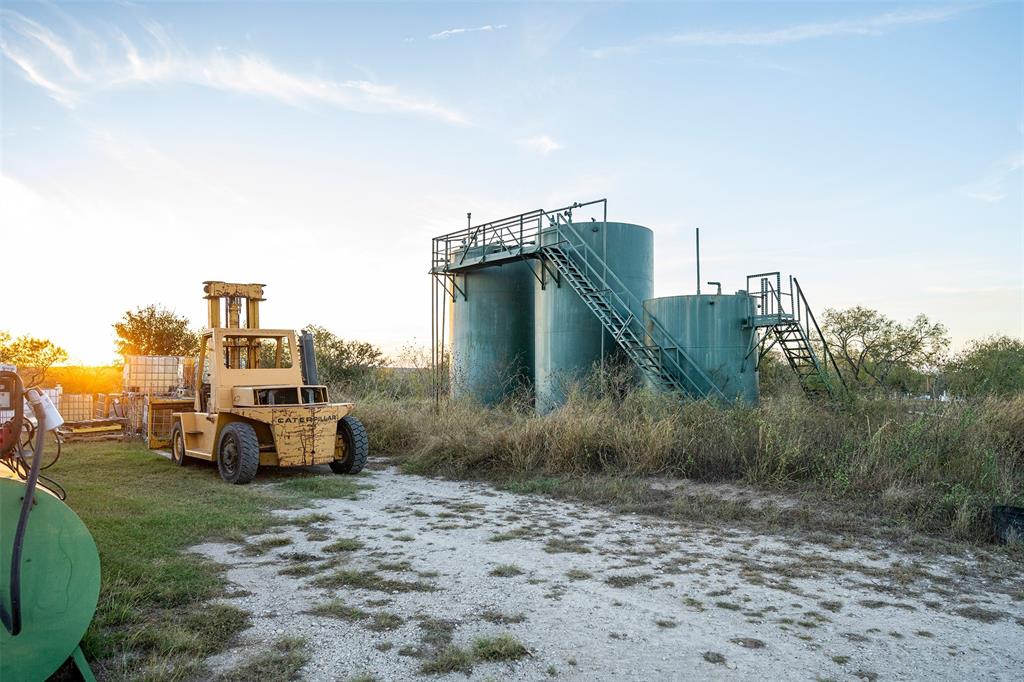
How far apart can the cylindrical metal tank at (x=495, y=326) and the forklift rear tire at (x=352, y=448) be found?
10.3m

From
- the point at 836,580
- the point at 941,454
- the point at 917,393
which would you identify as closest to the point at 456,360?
the point at 917,393

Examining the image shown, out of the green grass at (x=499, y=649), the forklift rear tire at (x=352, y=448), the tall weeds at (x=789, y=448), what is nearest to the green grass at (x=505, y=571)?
the green grass at (x=499, y=649)

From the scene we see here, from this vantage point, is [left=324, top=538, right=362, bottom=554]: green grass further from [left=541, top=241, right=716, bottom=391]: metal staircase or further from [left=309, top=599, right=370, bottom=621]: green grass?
[left=541, top=241, right=716, bottom=391]: metal staircase

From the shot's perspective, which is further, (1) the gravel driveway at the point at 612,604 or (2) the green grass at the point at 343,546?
(2) the green grass at the point at 343,546

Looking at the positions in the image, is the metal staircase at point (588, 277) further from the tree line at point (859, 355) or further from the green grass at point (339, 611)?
A: the green grass at point (339, 611)

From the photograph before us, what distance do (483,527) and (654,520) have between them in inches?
76.9

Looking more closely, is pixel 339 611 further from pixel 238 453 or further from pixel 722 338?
pixel 722 338

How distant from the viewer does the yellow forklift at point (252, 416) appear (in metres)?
10.5

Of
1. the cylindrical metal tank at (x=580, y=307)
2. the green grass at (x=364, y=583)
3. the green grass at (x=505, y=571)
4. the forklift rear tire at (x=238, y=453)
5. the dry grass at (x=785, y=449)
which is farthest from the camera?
the cylindrical metal tank at (x=580, y=307)

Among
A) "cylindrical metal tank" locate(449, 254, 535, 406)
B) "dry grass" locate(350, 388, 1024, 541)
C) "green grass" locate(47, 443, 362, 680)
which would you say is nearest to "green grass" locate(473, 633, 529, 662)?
"green grass" locate(47, 443, 362, 680)

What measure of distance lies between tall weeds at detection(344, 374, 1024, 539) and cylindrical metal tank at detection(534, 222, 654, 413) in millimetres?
5638

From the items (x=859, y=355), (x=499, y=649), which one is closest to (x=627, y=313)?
(x=859, y=355)

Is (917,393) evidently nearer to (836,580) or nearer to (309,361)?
(836,580)

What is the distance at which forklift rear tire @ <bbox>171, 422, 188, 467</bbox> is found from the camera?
11914 millimetres
